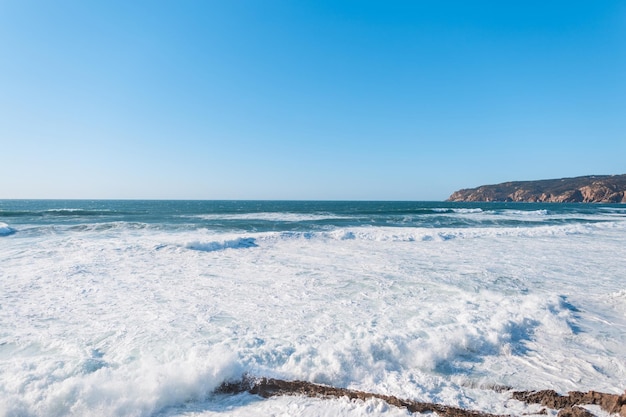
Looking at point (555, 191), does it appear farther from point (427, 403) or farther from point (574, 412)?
point (427, 403)

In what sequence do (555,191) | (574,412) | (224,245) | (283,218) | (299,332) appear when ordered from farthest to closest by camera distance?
(555,191) < (283,218) < (224,245) < (299,332) < (574,412)

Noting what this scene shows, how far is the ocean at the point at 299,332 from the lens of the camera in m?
3.75

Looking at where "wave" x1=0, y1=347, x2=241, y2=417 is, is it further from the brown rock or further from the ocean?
the brown rock

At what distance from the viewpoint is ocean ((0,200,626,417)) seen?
3748 mm

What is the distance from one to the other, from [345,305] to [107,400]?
4556 mm

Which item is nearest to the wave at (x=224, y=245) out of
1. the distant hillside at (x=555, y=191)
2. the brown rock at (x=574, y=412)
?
the brown rock at (x=574, y=412)

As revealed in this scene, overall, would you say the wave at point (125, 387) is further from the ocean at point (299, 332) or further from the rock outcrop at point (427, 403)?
the rock outcrop at point (427, 403)

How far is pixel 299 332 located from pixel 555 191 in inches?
5466

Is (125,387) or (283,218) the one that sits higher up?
(283,218)

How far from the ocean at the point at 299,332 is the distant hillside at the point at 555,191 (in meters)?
120

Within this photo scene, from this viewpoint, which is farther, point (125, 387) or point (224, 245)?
point (224, 245)

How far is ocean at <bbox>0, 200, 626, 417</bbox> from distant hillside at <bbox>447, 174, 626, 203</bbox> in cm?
12039

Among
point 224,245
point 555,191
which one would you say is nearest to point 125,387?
point 224,245

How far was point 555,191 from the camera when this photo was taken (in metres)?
114
